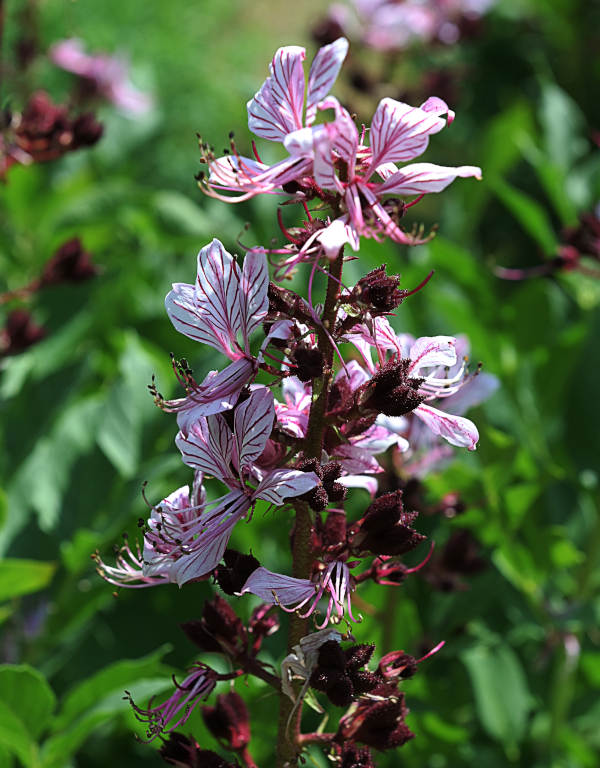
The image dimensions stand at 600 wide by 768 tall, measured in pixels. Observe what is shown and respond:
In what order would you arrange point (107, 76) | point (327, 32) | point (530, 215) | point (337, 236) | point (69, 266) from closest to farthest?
1. point (337, 236)
2. point (69, 266)
3. point (530, 215)
4. point (327, 32)
5. point (107, 76)

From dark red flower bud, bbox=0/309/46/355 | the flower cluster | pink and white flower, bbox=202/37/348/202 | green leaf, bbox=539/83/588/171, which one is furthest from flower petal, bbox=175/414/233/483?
the flower cluster

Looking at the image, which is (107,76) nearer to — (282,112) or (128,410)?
(128,410)

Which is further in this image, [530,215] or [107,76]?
[107,76]

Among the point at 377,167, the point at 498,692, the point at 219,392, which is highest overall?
the point at 377,167

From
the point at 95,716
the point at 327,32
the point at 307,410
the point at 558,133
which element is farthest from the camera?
the point at 327,32

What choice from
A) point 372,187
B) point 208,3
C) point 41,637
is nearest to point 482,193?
point 41,637

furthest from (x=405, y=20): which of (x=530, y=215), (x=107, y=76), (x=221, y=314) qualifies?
(x=221, y=314)

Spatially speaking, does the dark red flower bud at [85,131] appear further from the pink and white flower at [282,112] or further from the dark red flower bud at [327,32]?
the dark red flower bud at [327,32]

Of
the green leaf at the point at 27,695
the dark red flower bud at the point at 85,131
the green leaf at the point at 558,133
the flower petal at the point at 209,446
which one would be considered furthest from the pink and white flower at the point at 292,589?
the green leaf at the point at 558,133
